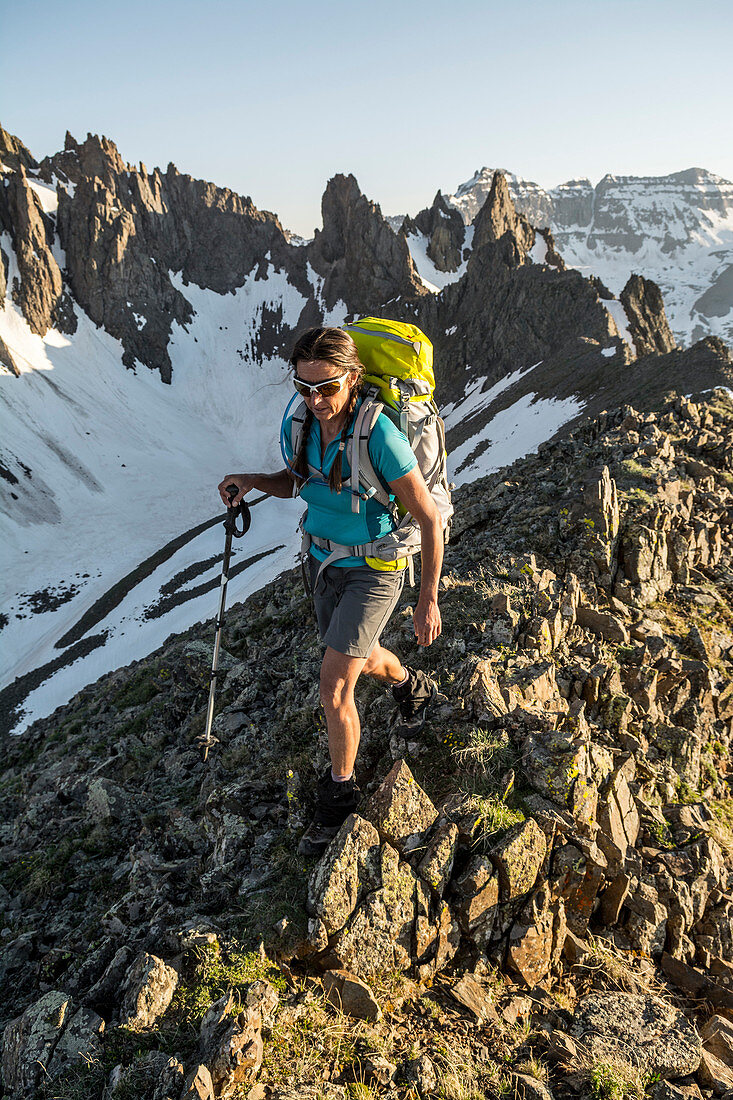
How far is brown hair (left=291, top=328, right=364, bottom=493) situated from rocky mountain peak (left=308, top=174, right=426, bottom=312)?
400 ft

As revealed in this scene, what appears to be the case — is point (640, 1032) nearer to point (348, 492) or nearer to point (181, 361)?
point (348, 492)

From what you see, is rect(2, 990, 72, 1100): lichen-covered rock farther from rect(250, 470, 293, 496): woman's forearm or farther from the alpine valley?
rect(250, 470, 293, 496): woman's forearm

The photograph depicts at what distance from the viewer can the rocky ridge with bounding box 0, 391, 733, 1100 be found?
12.9ft

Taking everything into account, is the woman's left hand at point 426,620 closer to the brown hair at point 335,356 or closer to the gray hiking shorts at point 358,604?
the gray hiking shorts at point 358,604

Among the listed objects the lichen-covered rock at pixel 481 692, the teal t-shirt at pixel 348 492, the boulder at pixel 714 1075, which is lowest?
the boulder at pixel 714 1075

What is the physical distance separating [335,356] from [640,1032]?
5357 millimetres

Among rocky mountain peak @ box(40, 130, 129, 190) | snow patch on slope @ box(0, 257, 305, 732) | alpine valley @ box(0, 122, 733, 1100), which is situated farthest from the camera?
rocky mountain peak @ box(40, 130, 129, 190)

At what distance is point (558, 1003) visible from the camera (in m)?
4.50

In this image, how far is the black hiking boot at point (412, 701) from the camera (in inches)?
231

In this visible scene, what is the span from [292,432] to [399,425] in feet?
3.11

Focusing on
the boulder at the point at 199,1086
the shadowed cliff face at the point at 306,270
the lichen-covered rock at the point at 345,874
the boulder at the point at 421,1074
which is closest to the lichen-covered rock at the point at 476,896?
the lichen-covered rock at the point at 345,874

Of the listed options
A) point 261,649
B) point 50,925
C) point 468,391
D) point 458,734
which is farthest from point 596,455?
point 468,391

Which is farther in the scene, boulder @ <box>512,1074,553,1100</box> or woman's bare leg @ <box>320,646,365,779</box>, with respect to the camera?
woman's bare leg @ <box>320,646,365,779</box>

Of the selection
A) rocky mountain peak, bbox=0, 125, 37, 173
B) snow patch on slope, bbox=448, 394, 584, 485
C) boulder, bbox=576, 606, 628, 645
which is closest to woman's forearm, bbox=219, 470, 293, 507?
boulder, bbox=576, 606, 628, 645
